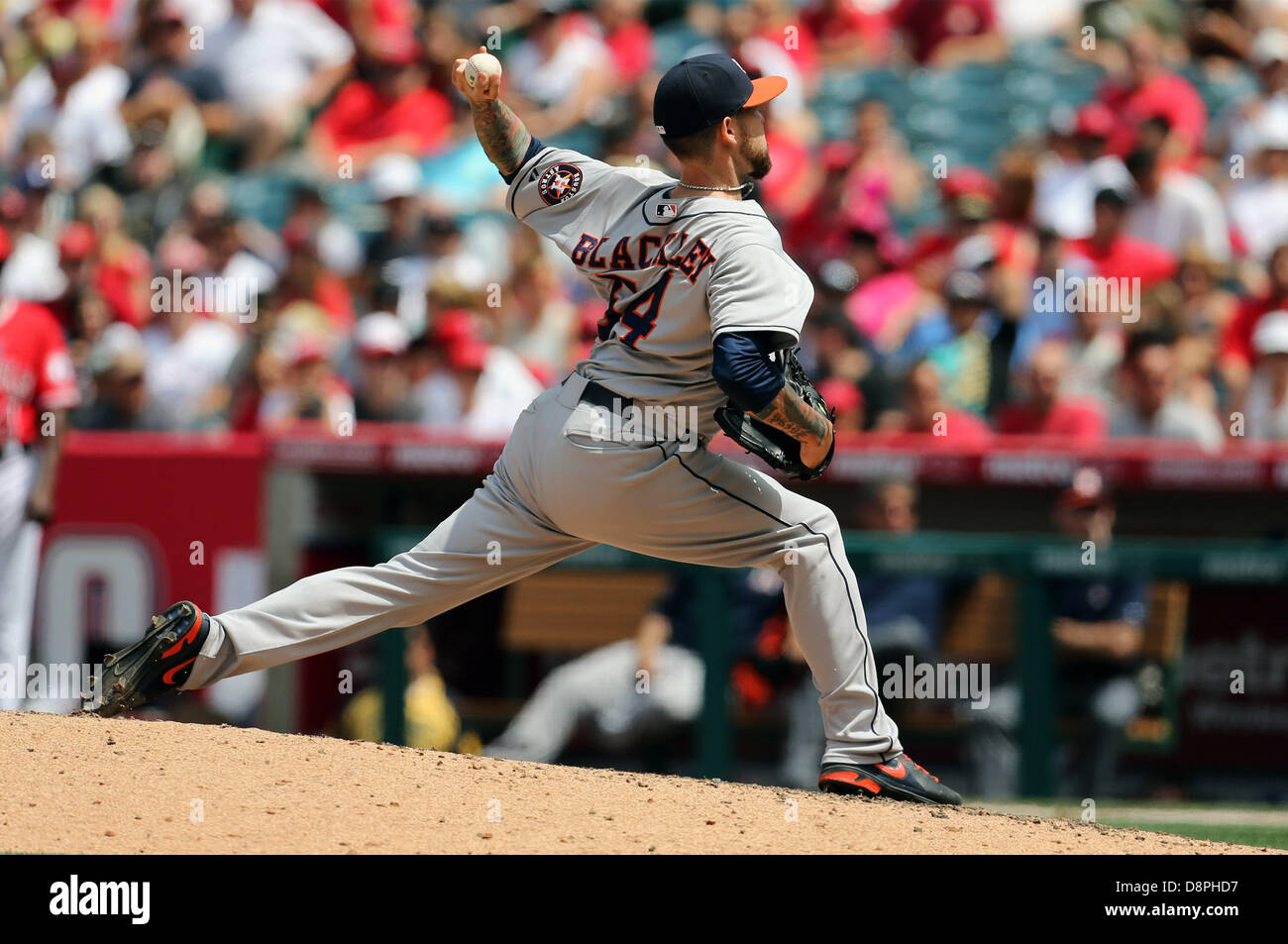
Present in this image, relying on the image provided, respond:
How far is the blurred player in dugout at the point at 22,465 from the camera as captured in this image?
6461 millimetres

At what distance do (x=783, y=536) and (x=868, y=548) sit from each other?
2.67m

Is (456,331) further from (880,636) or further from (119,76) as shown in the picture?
(119,76)

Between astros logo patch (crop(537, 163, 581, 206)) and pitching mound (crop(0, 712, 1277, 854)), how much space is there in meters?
1.44

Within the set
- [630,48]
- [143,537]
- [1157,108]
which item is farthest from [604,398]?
[630,48]

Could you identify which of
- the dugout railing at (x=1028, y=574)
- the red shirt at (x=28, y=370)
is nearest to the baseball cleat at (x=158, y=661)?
the red shirt at (x=28, y=370)

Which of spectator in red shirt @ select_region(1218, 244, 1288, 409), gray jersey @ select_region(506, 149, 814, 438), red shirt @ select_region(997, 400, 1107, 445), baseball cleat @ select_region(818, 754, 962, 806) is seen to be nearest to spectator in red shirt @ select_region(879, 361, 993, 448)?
red shirt @ select_region(997, 400, 1107, 445)

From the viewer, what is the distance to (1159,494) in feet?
23.2

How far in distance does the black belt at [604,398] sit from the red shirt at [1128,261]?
482cm

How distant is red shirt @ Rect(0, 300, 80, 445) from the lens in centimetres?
647

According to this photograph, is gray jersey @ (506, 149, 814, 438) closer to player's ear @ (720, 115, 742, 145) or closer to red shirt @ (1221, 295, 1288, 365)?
player's ear @ (720, 115, 742, 145)

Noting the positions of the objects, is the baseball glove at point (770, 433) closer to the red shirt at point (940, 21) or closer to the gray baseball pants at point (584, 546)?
the gray baseball pants at point (584, 546)

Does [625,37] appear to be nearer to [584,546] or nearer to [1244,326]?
[1244,326]
